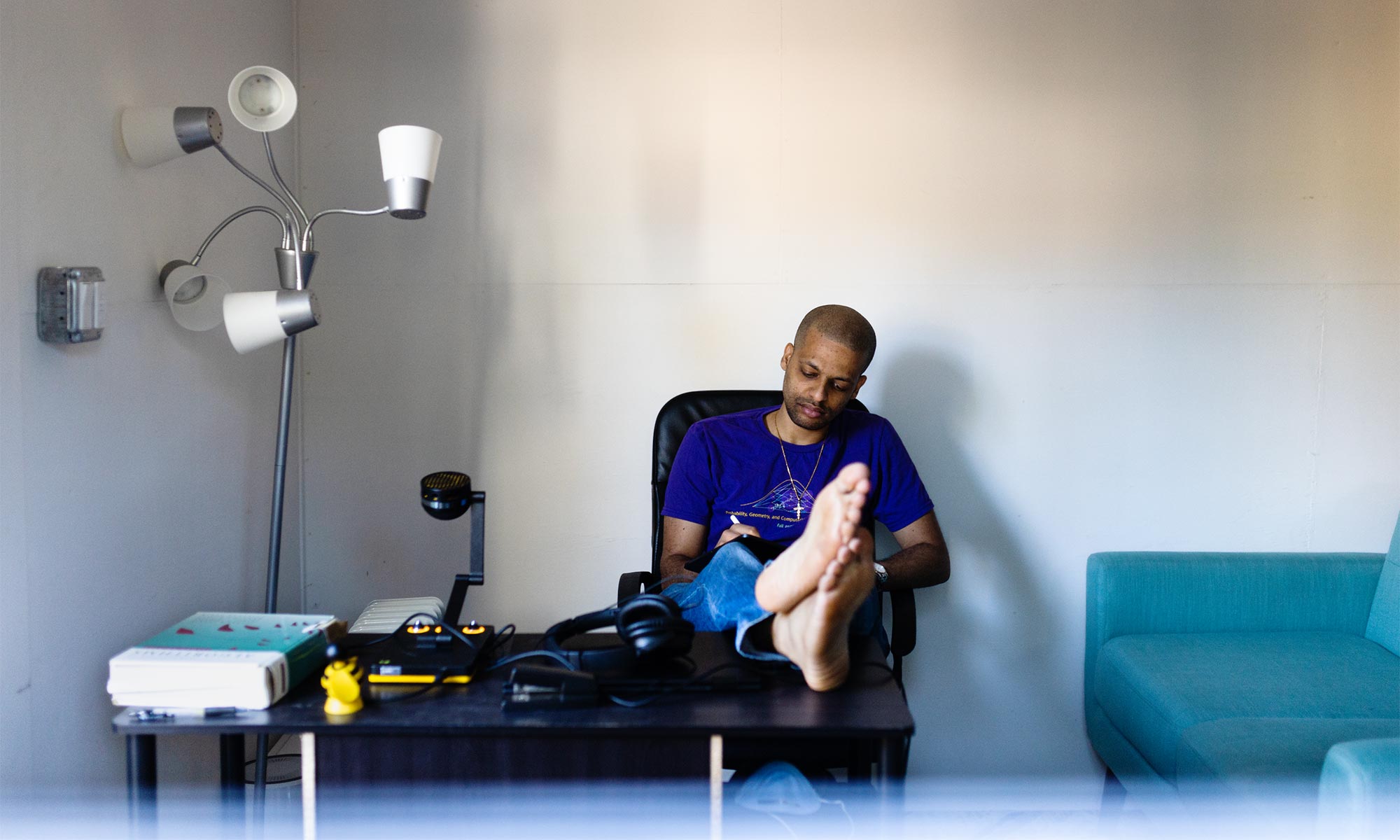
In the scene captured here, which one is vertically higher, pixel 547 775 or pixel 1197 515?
pixel 1197 515

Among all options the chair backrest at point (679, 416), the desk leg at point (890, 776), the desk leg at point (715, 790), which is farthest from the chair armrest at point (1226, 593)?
the desk leg at point (715, 790)

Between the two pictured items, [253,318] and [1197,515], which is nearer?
[253,318]

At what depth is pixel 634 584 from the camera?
2.10 meters

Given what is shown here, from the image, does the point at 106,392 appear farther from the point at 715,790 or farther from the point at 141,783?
the point at 715,790

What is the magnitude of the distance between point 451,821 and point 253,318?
0.95 meters

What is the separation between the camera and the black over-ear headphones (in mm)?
1447

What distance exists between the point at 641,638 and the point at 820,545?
0.30 meters

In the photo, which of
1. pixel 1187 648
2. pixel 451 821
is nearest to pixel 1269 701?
pixel 1187 648

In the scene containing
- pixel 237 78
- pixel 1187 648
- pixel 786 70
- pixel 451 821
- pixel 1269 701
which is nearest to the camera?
pixel 451 821

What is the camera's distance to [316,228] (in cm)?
259

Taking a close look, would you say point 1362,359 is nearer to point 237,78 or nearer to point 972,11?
point 972,11

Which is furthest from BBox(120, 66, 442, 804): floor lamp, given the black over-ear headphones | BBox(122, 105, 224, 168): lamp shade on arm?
the black over-ear headphones

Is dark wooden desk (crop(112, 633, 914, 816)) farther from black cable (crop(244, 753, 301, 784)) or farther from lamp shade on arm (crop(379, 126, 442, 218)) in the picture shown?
black cable (crop(244, 753, 301, 784))

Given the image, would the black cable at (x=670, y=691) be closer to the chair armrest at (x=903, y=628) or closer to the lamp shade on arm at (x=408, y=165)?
the chair armrest at (x=903, y=628)
